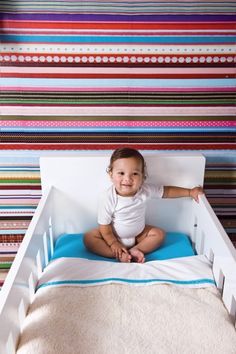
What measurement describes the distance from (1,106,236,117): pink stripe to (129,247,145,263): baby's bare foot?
0.53m

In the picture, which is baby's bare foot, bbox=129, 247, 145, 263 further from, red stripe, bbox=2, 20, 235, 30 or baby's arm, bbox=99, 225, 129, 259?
red stripe, bbox=2, 20, 235, 30

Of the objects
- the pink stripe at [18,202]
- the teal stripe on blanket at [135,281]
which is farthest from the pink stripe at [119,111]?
the teal stripe on blanket at [135,281]

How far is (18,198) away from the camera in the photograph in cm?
156

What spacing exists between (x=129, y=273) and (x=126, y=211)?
10.9 inches

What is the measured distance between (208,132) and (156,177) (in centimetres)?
29

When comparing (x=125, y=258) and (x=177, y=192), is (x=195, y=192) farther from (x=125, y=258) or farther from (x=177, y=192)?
(x=125, y=258)

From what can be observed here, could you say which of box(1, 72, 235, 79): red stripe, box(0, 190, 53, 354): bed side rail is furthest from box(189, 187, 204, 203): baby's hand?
box(0, 190, 53, 354): bed side rail

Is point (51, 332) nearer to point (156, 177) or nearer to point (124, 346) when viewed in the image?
point (124, 346)

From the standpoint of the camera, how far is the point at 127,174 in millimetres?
1280

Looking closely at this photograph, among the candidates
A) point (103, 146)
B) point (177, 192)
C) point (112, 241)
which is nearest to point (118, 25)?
point (103, 146)

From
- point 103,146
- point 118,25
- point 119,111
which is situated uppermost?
point 118,25

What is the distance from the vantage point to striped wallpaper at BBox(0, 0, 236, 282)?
4.36 ft

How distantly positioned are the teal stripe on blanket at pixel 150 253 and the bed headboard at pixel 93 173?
0.13 m

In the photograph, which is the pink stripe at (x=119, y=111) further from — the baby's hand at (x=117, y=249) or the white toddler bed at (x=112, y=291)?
the baby's hand at (x=117, y=249)
